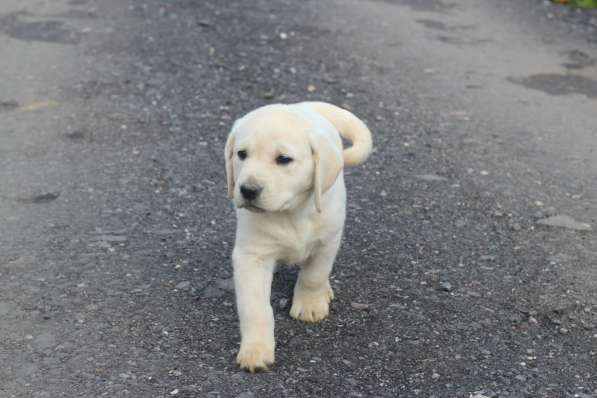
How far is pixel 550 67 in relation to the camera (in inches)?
305

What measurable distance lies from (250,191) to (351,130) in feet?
2.72

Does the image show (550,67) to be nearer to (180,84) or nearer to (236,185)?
(180,84)

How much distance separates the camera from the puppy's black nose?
3.53 meters

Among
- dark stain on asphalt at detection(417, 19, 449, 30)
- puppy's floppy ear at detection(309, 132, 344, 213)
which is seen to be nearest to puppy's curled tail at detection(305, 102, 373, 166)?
puppy's floppy ear at detection(309, 132, 344, 213)

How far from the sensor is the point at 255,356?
12.1ft

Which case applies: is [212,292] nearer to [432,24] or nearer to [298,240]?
[298,240]

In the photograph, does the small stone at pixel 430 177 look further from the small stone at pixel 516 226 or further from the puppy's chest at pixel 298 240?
the puppy's chest at pixel 298 240

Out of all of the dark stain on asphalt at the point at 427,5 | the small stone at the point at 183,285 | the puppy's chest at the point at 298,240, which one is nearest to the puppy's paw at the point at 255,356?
the puppy's chest at the point at 298,240

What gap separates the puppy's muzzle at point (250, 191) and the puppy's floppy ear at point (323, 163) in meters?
0.26

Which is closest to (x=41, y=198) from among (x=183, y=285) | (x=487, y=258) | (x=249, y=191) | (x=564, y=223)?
(x=183, y=285)

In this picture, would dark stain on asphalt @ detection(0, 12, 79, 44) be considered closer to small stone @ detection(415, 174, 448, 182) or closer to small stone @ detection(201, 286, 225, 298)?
small stone @ detection(415, 174, 448, 182)

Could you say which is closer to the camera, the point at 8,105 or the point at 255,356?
the point at 255,356

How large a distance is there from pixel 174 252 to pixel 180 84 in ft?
8.75

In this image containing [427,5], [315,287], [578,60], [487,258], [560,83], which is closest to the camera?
[315,287]
